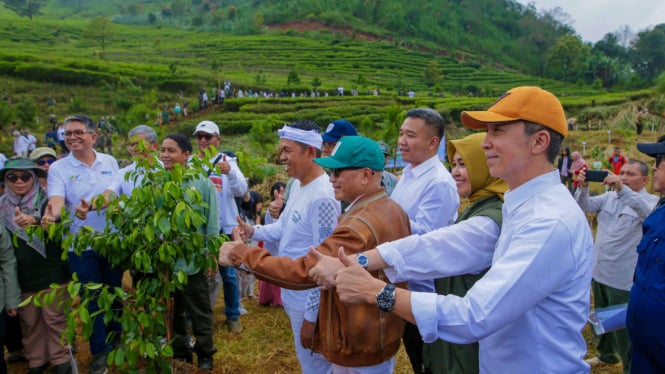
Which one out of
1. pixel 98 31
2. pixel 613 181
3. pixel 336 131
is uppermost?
pixel 98 31

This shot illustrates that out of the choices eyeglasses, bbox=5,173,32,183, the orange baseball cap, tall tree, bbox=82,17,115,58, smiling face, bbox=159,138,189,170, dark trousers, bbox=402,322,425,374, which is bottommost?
dark trousers, bbox=402,322,425,374

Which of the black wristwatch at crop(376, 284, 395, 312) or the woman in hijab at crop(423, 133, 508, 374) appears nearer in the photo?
the black wristwatch at crop(376, 284, 395, 312)

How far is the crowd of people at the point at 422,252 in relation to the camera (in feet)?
4.87

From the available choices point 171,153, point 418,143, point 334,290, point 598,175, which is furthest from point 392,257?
point 171,153

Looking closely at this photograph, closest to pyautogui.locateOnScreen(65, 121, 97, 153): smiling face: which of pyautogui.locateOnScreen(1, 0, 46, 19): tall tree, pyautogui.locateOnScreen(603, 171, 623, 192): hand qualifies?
pyautogui.locateOnScreen(603, 171, 623, 192): hand

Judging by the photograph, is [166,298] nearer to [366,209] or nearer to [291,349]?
[366,209]

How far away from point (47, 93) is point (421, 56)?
42489mm

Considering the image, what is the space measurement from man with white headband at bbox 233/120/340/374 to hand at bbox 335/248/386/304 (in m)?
0.87

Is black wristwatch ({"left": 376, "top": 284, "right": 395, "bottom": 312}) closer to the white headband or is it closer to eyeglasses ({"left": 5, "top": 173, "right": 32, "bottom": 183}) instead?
the white headband

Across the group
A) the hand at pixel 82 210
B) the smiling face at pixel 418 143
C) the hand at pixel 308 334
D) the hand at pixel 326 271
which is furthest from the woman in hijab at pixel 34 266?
the smiling face at pixel 418 143

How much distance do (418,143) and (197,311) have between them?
213 centimetres

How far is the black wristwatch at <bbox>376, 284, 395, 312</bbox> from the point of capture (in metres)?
1.49

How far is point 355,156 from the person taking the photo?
2277mm

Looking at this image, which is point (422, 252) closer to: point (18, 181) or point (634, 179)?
point (634, 179)
